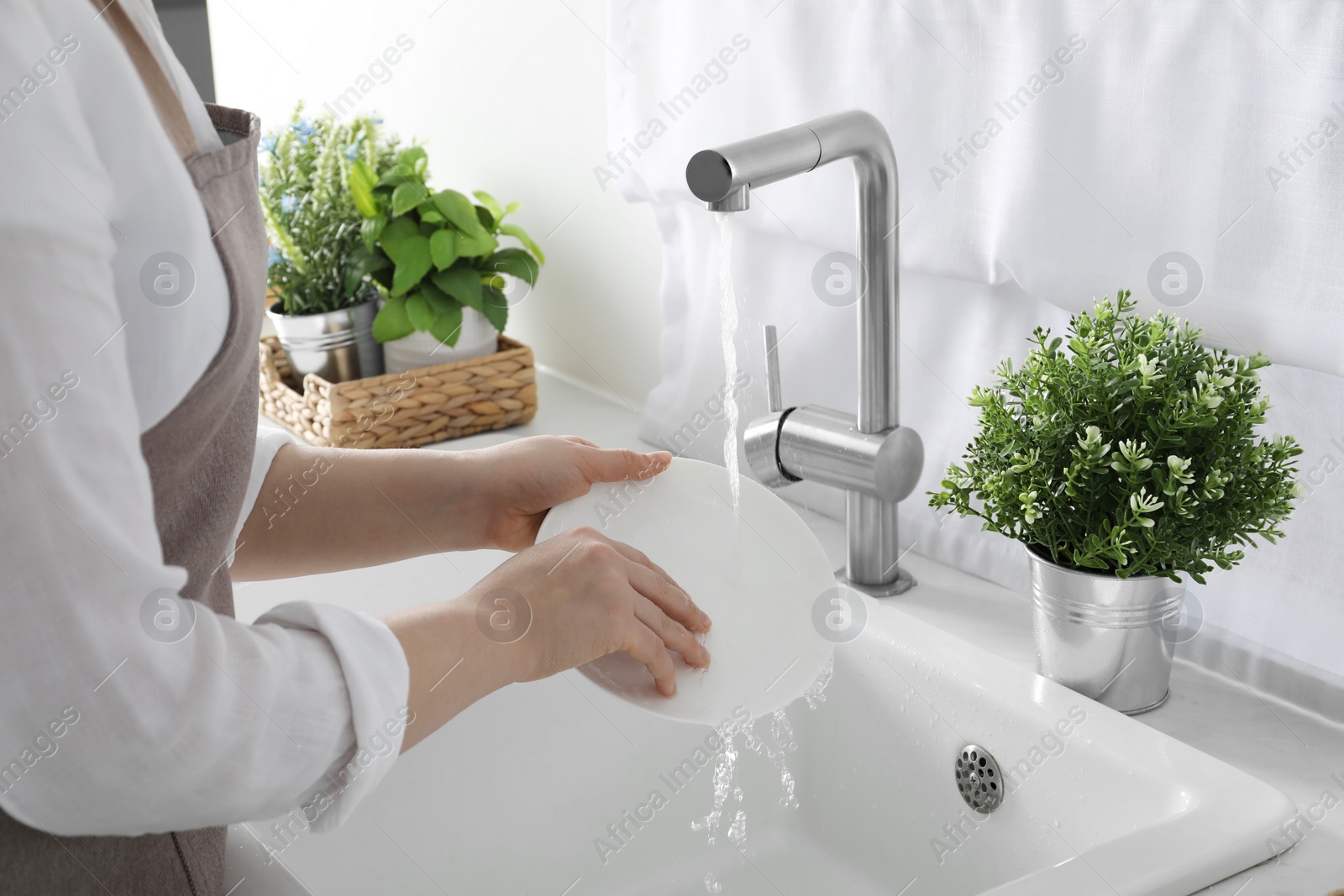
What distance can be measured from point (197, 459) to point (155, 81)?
15cm

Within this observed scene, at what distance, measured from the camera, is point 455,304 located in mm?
1284

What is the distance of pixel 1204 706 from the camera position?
0.79m

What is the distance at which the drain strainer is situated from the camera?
0.76m

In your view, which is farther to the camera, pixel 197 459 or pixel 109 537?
pixel 197 459

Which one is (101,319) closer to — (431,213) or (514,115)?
(431,213)

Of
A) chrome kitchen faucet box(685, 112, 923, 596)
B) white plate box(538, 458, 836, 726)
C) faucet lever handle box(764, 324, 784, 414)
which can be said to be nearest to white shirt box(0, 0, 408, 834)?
white plate box(538, 458, 836, 726)

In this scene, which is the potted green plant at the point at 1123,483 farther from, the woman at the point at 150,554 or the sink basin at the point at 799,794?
the woman at the point at 150,554

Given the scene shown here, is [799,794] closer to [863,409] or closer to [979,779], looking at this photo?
[979,779]

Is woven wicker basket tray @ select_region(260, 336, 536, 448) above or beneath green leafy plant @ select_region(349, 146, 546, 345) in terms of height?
beneath

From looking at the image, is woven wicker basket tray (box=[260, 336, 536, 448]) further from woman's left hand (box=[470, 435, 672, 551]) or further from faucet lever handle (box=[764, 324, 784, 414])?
woman's left hand (box=[470, 435, 672, 551])

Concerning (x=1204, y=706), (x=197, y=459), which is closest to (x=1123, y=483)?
(x=1204, y=706)

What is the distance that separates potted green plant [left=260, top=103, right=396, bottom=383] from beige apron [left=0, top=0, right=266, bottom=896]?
2.45 ft

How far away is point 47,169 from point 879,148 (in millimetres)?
602

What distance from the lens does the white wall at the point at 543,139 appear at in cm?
137
